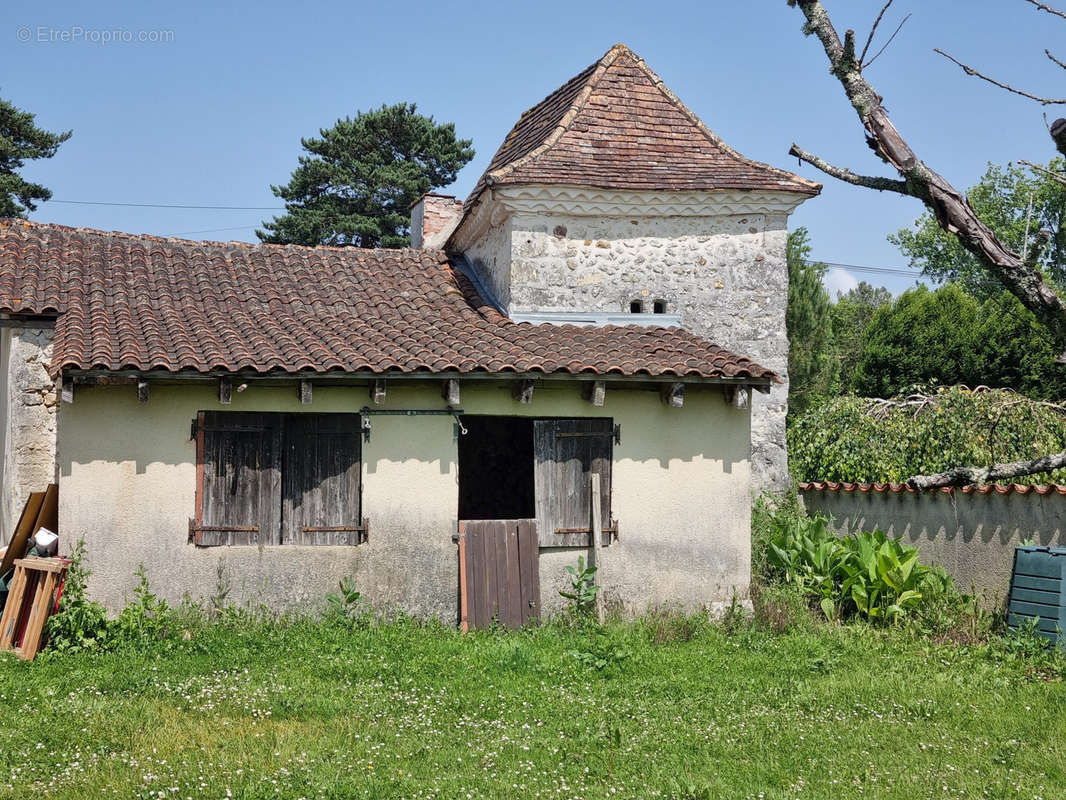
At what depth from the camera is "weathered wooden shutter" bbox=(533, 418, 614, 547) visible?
10.4 meters

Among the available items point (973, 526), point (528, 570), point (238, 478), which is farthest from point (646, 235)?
point (238, 478)

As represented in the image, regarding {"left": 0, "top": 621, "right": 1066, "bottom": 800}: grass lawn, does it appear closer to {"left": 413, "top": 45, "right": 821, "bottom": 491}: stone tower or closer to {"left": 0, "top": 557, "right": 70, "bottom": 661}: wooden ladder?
{"left": 0, "top": 557, "right": 70, "bottom": 661}: wooden ladder

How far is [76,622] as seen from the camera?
347 inches

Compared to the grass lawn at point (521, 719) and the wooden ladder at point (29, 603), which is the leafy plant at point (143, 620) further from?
the wooden ladder at point (29, 603)

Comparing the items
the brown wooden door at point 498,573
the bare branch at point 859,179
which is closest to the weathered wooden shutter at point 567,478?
the brown wooden door at point 498,573

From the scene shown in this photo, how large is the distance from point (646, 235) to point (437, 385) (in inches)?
150

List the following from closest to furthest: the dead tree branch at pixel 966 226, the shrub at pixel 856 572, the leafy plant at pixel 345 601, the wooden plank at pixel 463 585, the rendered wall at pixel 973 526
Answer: the dead tree branch at pixel 966 226 → the leafy plant at pixel 345 601 → the wooden plank at pixel 463 585 → the rendered wall at pixel 973 526 → the shrub at pixel 856 572

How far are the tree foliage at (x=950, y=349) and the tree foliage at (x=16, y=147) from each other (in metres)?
21.6

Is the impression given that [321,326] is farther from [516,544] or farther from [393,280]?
[516,544]

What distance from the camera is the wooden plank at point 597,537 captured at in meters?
10.3

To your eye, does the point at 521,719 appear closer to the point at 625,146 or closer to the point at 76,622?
the point at 76,622

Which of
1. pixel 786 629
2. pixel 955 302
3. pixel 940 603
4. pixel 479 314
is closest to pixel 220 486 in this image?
pixel 479 314

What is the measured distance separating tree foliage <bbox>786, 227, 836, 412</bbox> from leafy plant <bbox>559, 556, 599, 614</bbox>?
A: 59.4 feet

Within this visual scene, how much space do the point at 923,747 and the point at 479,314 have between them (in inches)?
272
